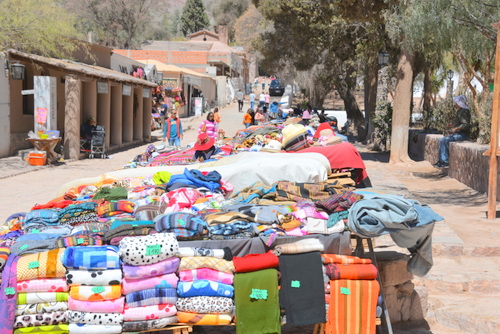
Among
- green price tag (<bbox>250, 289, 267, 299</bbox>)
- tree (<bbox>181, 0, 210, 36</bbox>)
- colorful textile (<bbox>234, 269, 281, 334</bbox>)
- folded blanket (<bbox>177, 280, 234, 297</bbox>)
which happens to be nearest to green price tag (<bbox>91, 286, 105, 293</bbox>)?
folded blanket (<bbox>177, 280, 234, 297</bbox>)

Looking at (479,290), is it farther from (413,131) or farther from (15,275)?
(413,131)

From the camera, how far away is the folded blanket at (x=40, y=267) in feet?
13.8

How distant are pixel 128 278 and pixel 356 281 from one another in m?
1.74

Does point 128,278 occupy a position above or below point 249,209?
below

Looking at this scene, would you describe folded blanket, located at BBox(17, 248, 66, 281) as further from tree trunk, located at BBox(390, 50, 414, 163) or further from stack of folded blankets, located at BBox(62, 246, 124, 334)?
tree trunk, located at BBox(390, 50, 414, 163)

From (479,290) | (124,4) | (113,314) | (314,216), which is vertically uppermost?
(124,4)

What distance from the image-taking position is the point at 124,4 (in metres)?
54.3

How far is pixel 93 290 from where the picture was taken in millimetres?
4254

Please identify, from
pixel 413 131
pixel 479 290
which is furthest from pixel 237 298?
pixel 413 131

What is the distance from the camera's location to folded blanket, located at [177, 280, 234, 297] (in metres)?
4.43

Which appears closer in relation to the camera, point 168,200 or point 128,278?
point 128,278

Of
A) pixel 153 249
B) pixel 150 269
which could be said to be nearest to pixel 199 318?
pixel 150 269

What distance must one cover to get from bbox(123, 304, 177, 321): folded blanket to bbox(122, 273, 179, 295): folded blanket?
0.44 ft

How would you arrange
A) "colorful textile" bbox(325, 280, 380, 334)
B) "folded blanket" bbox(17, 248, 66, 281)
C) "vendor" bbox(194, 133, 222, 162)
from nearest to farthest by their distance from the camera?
"folded blanket" bbox(17, 248, 66, 281)
"colorful textile" bbox(325, 280, 380, 334)
"vendor" bbox(194, 133, 222, 162)
